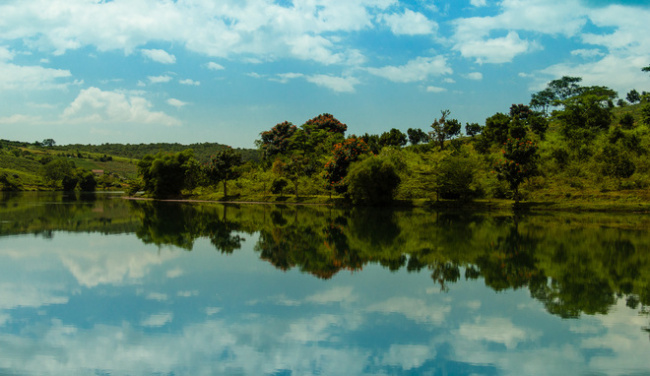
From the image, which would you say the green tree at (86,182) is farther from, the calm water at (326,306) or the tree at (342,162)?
the calm water at (326,306)

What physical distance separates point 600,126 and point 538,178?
2031 centimetres

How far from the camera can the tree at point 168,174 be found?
63612 mm

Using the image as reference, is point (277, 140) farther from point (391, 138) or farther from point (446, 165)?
point (446, 165)

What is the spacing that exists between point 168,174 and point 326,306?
58.4 m

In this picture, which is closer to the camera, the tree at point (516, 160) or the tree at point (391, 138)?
the tree at point (516, 160)

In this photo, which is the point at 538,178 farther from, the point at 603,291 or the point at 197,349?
the point at 197,349

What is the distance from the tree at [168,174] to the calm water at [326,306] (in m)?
43.2

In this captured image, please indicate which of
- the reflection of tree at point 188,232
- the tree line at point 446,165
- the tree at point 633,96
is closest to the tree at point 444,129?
the tree line at point 446,165

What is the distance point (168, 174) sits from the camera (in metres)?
64.1

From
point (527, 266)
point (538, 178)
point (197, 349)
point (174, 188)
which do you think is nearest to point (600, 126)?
point (538, 178)

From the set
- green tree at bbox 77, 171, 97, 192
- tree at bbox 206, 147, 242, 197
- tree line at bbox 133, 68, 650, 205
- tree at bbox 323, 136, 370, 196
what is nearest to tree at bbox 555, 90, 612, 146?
tree line at bbox 133, 68, 650, 205

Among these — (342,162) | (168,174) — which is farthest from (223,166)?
(342,162)

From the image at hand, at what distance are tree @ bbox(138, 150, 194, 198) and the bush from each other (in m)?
29.8

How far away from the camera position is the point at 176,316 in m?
10.0
